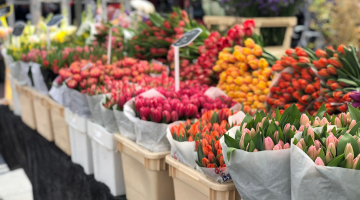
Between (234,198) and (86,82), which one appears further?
(86,82)

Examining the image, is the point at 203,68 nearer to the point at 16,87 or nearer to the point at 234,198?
the point at 234,198

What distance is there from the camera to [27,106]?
2.70 metres

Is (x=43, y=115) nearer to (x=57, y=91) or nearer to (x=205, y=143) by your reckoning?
(x=57, y=91)

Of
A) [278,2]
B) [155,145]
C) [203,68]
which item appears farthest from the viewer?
[278,2]

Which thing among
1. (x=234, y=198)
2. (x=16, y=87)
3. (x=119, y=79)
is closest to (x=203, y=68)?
(x=119, y=79)

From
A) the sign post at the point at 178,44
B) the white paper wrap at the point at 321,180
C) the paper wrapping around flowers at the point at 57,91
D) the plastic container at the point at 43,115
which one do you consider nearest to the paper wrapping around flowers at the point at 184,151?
the white paper wrap at the point at 321,180

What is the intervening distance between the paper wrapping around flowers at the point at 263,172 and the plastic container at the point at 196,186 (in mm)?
116

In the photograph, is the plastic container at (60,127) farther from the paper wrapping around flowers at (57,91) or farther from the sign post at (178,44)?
the sign post at (178,44)

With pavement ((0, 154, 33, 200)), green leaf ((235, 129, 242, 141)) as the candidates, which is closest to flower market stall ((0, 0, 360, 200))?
green leaf ((235, 129, 242, 141))

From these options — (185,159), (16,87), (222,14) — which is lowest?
(16,87)

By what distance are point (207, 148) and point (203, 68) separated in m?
1.05

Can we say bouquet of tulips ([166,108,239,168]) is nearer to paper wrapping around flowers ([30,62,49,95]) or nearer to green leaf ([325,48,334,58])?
green leaf ([325,48,334,58])

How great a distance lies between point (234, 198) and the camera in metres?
0.99

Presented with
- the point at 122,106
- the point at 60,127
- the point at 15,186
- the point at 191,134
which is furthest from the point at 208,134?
the point at 15,186
